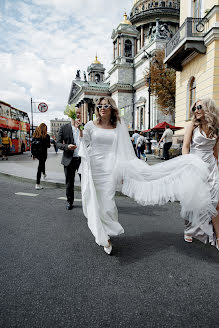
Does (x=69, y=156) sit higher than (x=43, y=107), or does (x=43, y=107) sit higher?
(x=43, y=107)

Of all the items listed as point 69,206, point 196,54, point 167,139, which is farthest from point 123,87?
point 69,206

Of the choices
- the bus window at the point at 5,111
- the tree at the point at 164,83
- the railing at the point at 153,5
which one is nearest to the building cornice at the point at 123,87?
the tree at the point at 164,83

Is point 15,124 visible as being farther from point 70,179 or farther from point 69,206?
point 69,206

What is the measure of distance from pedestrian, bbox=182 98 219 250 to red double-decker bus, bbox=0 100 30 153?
16952mm

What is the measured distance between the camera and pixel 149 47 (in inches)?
1570

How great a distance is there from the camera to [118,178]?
3.05m

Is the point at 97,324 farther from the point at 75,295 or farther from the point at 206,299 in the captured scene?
the point at 206,299

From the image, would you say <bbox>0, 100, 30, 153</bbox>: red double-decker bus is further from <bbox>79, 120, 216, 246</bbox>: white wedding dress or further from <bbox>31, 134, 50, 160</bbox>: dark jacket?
<bbox>79, 120, 216, 246</bbox>: white wedding dress

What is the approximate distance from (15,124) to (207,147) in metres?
20.3

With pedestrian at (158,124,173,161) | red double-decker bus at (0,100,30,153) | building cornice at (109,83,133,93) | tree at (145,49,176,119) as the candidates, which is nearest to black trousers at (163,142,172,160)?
pedestrian at (158,124,173,161)

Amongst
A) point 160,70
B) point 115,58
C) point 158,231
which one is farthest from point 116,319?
point 115,58

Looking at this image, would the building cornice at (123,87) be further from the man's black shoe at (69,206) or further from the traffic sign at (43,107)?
the man's black shoe at (69,206)

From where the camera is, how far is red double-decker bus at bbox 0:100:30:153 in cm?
1797

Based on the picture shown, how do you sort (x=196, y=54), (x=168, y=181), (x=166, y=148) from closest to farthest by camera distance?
(x=168, y=181) < (x=196, y=54) < (x=166, y=148)
